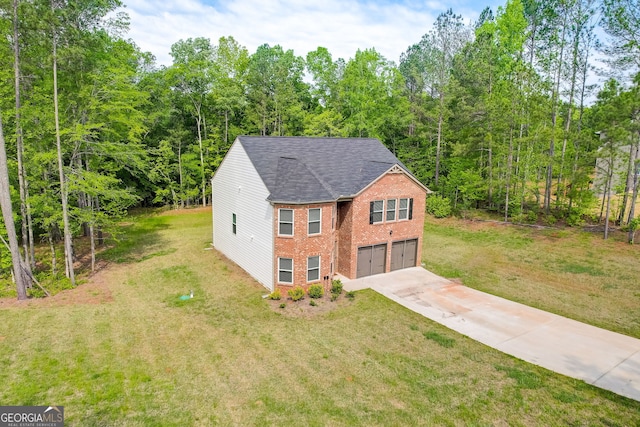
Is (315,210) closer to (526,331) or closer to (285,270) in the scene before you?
(285,270)

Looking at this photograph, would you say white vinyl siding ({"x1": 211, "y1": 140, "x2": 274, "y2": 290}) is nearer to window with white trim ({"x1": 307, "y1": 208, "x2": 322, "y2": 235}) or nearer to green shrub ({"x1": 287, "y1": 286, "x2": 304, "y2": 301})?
green shrub ({"x1": 287, "y1": 286, "x2": 304, "y2": 301})

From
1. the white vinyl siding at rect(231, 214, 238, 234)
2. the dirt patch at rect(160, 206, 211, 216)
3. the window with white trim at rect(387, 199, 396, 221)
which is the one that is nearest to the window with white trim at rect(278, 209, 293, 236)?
the white vinyl siding at rect(231, 214, 238, 234)

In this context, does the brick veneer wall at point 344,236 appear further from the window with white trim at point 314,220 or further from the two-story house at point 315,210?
the window with white trim at point 314,220

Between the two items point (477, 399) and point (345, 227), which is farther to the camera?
point (345, 227)

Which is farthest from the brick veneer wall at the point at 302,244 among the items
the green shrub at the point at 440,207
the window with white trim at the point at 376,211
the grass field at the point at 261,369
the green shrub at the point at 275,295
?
the green shrub at the point at 440,207

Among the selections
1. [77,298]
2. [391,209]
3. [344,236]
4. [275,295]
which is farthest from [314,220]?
[77,298]

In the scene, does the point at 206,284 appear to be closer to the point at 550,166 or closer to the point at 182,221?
the point at 182,221

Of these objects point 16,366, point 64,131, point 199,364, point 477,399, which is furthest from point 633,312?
point 64,131
